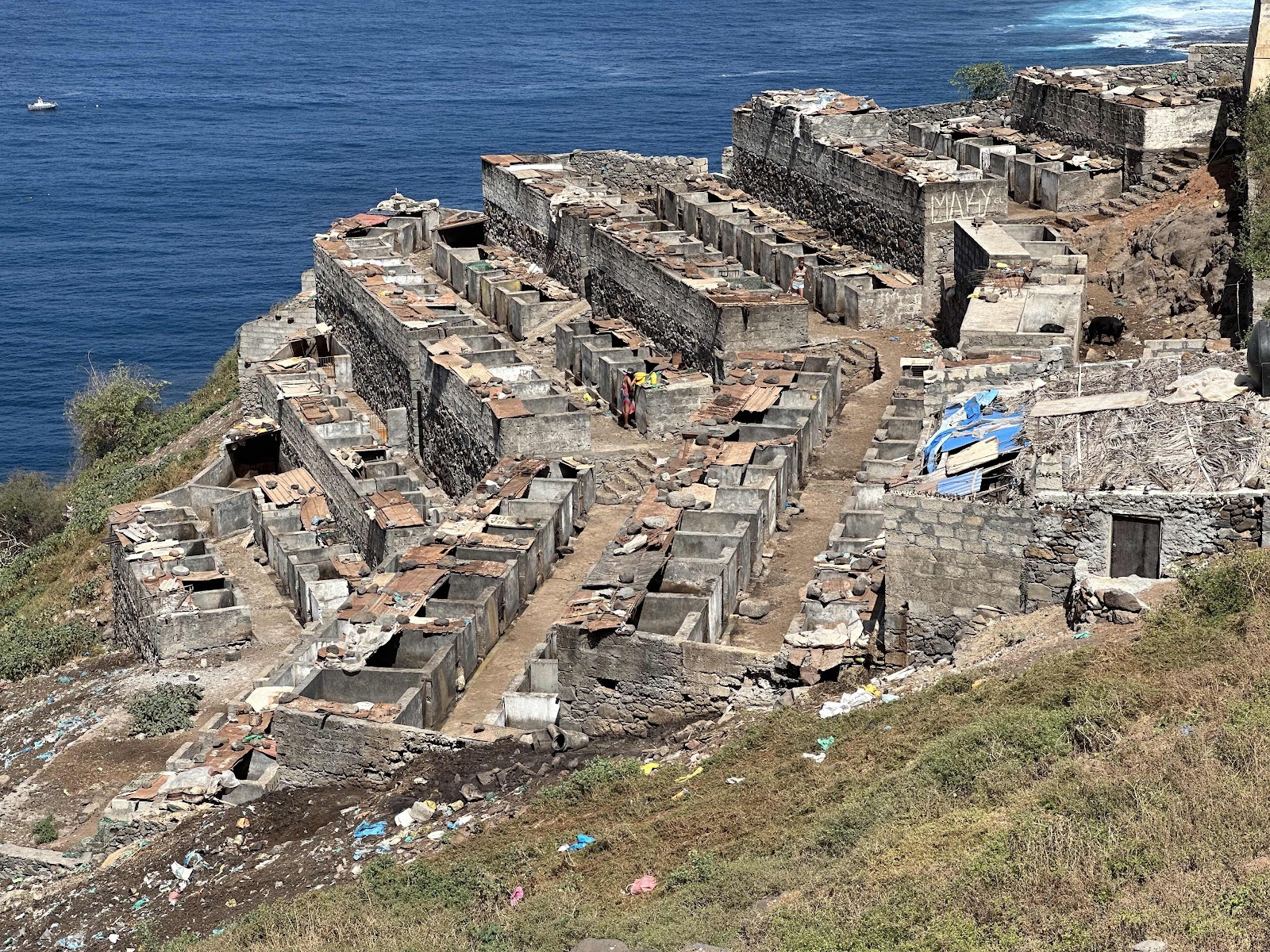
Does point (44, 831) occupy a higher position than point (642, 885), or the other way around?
point (642, 885)

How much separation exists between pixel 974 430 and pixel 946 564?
1774mm

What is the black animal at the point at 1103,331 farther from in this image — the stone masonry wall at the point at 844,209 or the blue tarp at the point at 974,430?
the blue tarp at the point at 974,430

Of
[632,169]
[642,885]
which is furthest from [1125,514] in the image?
[632,169]

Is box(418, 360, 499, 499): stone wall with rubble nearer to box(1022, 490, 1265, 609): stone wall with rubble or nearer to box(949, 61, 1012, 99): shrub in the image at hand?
box(1022, 490, 1265, 609): stone wall with rubble

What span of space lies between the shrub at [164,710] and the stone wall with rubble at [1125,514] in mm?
11901

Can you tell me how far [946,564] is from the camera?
15.5 m

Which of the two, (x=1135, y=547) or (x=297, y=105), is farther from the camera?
(x=297, y=105)

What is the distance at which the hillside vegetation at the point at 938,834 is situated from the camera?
33.1 ft

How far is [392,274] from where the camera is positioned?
3734 cm

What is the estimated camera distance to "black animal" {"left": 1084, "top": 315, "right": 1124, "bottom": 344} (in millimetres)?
26469

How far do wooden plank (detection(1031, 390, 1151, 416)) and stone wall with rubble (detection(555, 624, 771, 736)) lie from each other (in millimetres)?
3510

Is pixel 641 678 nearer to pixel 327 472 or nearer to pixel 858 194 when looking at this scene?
pixel 327 472

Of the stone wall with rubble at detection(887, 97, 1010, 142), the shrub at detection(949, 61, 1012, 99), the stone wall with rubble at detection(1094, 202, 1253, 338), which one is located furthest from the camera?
the shrub at detection(949, 61, 1012, 99)

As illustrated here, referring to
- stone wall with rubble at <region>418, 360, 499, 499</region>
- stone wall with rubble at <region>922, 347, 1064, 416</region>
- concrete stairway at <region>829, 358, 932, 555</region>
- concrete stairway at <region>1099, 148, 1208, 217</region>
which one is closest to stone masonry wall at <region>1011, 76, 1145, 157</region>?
concrete stairway at <region>1099, 148, 1208, 217</region>
